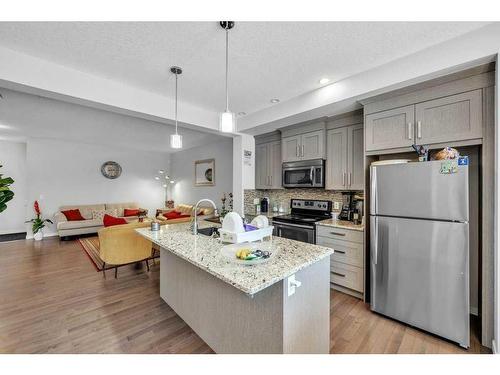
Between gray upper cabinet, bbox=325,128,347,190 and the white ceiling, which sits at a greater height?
the white ceiling

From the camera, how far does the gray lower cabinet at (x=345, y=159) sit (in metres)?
2.93

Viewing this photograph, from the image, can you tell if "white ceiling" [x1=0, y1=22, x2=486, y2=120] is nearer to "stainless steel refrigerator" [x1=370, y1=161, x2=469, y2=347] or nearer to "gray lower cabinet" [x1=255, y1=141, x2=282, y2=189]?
"stainless steel refrigerator" [x1=370, y1=161, x2=469, y2=347]

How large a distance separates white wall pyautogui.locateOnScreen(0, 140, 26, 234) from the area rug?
243cm

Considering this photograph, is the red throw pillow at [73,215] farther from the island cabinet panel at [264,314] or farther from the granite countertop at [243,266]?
the island cabinet panel at [264,314]

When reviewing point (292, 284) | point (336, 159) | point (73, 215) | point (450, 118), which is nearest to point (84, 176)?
point (73, 215)

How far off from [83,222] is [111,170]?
1873 mm

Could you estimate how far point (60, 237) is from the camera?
17.9ft

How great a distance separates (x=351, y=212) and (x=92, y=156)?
714 centimetres

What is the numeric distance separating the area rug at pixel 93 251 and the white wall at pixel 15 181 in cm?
243

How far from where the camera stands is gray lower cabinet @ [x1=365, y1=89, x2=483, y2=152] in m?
1.89

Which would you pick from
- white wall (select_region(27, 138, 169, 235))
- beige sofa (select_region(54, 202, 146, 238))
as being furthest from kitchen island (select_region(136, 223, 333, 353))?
white wall (select_region(27, 138, 169, 235))

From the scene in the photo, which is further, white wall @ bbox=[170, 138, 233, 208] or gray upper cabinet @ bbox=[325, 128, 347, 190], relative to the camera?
white wall @ bbox=[170, 138, 233, 208]
